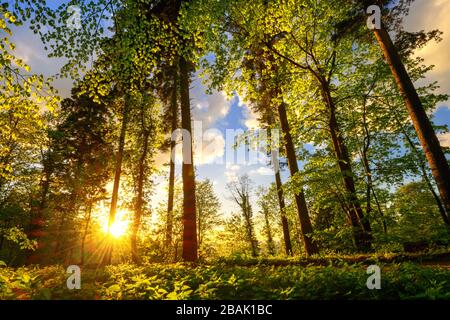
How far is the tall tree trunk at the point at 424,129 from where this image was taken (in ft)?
26.5

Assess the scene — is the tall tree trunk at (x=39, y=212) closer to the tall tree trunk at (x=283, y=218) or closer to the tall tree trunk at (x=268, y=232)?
the tall tree trunk at (x=283, y=218)

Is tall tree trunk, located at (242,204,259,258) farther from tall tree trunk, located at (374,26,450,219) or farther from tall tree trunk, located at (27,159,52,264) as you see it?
tall tree trunk, located at (374,26,450,219)

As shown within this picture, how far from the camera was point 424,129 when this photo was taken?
27.7 feet

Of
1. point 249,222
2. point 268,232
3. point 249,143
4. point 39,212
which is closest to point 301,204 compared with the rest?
point 249,143

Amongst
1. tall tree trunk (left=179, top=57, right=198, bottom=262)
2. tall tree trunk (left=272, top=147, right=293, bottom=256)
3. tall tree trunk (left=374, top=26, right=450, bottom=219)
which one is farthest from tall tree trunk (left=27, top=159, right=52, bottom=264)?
tall tree trunk (left=374, top=26, right=450, bottom=219)

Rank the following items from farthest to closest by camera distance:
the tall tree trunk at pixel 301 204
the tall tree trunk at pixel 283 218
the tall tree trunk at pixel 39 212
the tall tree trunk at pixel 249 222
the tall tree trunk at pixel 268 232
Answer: the tall tree trunk at pixel 268 232
the tall tree trunk at pixel 249 222
the tall tree trunk at pixel 39 212
the tall tree trunk at pixel 283 218
the tall tree trunk at pixel 301 204

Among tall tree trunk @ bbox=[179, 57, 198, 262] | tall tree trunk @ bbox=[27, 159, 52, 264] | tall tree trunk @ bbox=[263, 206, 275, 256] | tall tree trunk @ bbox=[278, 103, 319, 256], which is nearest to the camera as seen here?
tall tree trunk @ bbox=[179, 57, 198, 262]

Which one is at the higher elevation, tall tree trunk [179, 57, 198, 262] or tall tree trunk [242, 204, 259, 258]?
tall tree trunk [242, 204, 259, 258]

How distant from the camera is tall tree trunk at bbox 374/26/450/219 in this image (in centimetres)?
809

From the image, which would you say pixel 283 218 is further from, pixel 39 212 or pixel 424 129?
pixel 39 212

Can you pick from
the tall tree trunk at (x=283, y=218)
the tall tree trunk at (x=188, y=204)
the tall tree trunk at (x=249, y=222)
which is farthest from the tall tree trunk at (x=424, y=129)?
the tall tree trunk at (x=249, y=222)

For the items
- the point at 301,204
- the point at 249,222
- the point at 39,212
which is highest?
the point at 39,212

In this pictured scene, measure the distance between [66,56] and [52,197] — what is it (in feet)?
81.2
